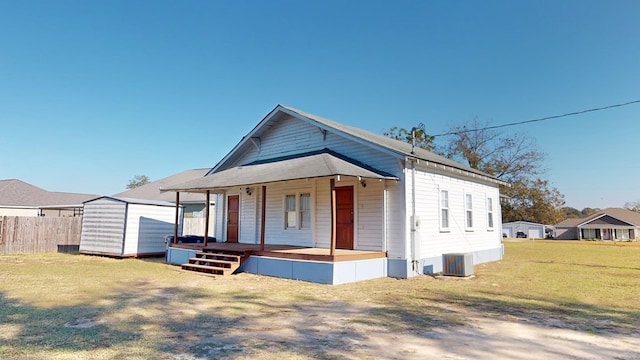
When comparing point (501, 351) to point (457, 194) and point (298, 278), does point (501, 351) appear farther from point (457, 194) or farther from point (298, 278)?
point (457, 194)

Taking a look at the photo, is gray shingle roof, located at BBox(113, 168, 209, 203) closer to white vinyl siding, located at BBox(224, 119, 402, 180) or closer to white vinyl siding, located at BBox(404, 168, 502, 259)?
white vinyl siding, located at BBox(224, 119, 402, 180)

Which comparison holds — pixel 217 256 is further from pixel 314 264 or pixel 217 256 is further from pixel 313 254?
pixel 314 264

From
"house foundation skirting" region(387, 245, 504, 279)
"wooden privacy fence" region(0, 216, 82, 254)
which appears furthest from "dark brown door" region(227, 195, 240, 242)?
"wooden privacy fence" region(0, 216, 82, 254)

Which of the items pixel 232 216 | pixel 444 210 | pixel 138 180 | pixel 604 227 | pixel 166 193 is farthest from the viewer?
pixel 138 180

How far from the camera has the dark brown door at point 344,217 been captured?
1183cm

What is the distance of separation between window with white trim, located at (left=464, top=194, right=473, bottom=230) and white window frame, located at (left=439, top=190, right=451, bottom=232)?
61.5 inches

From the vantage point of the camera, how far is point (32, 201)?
31.7 metres

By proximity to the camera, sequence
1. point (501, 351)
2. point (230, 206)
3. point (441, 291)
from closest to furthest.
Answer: point (501, 351) < point (441, 291) < point (230, 206)

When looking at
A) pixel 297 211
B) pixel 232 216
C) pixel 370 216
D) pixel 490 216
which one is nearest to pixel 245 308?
pixel 370 216

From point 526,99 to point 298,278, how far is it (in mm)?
17789

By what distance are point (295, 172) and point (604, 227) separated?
63.9 meters

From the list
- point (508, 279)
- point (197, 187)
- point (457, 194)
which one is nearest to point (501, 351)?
point (508, 279)

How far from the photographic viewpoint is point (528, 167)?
38500 mm

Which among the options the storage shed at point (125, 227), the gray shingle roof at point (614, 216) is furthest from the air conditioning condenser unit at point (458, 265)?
the gray shingle roof at point (614, 216)
